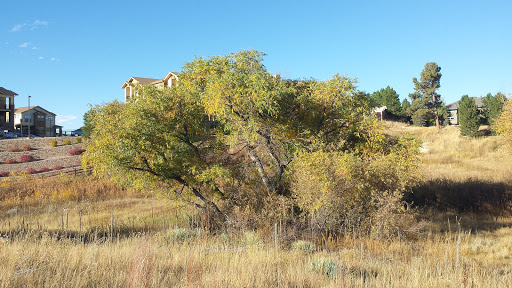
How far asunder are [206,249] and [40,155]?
127 ft

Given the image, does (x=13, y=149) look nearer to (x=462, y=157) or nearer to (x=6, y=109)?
(x=6, y=109)

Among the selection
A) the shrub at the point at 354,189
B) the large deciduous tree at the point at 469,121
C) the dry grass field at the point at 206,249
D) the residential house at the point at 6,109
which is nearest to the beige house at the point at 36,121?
the residential house at the point at 6,109

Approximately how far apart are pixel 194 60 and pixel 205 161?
172 inches

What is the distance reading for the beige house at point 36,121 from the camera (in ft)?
Result: 215

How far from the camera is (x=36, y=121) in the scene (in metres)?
68.0

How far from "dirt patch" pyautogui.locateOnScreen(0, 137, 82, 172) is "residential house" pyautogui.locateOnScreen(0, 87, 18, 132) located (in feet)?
74.4

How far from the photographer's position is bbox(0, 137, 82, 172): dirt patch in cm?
3379

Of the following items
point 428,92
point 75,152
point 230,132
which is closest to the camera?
point 230,132

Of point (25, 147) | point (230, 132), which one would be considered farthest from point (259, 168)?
point (25, 147)

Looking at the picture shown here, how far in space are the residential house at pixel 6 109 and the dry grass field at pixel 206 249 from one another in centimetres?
4373

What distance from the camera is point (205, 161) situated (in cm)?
1461

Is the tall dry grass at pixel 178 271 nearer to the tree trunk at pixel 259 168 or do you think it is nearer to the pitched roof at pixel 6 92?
the tree trunk at pixel 259 168

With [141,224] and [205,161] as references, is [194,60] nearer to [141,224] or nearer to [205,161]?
[205,161]

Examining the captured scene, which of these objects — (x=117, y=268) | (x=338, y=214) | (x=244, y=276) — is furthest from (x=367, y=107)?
(x=117, y=268)
